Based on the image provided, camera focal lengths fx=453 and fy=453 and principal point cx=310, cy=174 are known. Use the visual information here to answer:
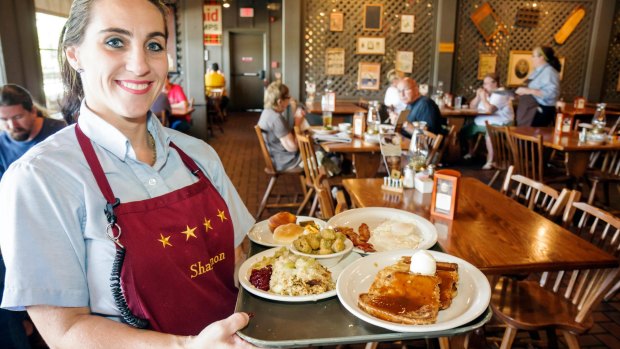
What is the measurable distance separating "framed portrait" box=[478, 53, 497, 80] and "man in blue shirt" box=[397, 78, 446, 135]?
389 cm

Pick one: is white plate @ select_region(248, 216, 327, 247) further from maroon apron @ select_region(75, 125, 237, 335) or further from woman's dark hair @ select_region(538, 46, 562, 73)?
woman's dark hair @ select_region(538, 46, 562, 73)

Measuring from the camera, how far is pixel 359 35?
26.6ft

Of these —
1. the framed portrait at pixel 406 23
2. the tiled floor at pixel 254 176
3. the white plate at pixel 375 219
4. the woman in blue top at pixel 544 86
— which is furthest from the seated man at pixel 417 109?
the framed portrait at pixel 406 23

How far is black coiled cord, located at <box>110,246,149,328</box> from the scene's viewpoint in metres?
1.02

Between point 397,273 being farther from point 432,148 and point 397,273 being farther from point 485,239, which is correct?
point 432,148

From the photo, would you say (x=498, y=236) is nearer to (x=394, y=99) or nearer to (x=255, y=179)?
(x=255, y=179)

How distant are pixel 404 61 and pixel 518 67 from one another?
7.22 ft

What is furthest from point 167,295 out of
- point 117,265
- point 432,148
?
point 432,148

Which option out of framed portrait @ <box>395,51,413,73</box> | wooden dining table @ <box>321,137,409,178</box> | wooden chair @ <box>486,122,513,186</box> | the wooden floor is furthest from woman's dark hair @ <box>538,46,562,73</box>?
wooden dining table @ <box>321,137,409,178</box>

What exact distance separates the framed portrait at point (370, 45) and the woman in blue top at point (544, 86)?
8.63 ft

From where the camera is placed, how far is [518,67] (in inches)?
335

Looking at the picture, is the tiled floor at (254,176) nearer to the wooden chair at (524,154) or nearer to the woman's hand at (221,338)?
the woman's hand at (221,338)

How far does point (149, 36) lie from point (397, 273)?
34.6 inches

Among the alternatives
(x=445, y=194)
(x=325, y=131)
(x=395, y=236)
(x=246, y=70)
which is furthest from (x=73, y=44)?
(x=246, y=70)
